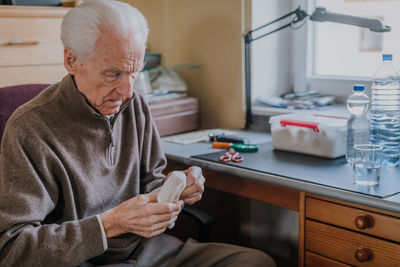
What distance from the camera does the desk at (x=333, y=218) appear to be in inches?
51.8

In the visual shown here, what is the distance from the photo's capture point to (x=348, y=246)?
1.41m

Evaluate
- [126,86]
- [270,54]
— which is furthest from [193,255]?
[270,54]

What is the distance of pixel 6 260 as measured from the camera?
4.01ft

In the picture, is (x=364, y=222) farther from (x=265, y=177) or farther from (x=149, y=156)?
(x=149, y=156)

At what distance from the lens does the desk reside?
1316mm

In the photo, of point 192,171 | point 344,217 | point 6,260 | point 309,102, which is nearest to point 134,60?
point 192,171

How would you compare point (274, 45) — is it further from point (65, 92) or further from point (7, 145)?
point (7, 145)

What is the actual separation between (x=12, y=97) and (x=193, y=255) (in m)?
0.74

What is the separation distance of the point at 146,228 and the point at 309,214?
49 centimetres

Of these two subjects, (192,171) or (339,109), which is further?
(339,109)

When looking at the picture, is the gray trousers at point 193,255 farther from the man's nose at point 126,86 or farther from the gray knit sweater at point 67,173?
the man's nose at point 126,86

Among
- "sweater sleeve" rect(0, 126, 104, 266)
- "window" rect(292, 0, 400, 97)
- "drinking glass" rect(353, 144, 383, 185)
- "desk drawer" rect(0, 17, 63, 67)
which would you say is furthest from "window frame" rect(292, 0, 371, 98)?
"sweater sleeve" rect(0, 126, 104, 266)

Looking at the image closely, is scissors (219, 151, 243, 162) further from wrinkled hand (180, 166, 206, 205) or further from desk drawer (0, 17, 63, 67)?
desk drawer (0, 17, 63, 67)

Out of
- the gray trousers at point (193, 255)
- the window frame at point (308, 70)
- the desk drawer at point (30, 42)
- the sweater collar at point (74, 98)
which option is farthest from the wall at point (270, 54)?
the sweater collar at point (74, 98)
